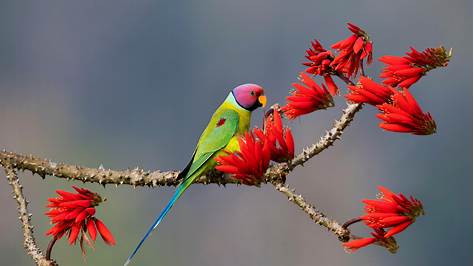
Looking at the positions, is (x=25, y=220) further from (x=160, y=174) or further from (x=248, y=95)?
(x=248, y=95)

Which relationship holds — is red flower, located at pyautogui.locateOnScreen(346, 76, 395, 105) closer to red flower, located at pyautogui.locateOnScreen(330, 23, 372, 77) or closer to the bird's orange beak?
red flower, located at pyautogui.locateOnScreen(330, 23, 372, 77)

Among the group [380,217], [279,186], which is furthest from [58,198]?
[380,217]

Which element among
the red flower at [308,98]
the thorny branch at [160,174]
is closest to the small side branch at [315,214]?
the thorny branch at [160,174]

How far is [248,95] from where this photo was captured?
3.47 feet

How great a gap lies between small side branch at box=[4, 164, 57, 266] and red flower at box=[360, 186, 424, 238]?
420 millimetres

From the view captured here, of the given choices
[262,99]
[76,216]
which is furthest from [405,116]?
[76,216]

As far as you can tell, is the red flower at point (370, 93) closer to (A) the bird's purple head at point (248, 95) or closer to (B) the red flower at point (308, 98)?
(B) the red flower at point (308, 98)

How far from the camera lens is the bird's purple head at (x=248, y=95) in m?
1.04

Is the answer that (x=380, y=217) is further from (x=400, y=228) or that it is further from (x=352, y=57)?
(x=352, y=57)

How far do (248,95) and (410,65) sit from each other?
315 millimetres

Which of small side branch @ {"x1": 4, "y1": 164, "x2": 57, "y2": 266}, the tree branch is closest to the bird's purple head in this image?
the tree branch

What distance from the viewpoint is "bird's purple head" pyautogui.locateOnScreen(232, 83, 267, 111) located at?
104cm

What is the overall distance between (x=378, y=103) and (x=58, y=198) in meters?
0.42

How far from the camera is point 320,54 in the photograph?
0.84 m
